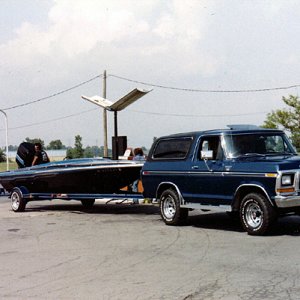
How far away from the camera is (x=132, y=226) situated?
42.3ft

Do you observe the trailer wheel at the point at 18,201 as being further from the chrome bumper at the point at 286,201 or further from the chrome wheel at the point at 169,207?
the chrome bumper at the point at 286,201

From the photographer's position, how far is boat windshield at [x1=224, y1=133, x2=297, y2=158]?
11.5 m

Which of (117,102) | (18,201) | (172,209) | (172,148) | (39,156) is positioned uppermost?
(117,102)

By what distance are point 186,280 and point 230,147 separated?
479cm

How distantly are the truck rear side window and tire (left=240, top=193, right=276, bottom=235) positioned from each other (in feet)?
7.14

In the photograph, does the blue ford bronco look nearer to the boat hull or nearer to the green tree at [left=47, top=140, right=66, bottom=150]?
the boat hull

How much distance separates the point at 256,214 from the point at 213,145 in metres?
1.87

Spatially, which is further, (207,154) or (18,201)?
(18,201)

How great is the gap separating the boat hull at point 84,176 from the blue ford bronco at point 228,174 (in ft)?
6.74

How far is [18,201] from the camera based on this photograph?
17.4m

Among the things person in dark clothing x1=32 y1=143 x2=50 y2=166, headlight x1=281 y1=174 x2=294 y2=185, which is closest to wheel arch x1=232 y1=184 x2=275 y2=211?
headlight x1=281 y1=174 x2=294 y2=185

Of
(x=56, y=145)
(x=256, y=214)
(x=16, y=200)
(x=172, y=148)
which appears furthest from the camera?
(x=56, y=145)

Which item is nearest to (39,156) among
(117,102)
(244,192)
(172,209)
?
(117,102)

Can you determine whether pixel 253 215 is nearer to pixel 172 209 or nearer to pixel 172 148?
pixel 172 209
